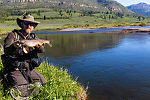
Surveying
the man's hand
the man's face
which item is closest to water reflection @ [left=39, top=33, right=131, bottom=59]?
the man's face

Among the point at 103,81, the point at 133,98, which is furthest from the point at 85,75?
the point at 133,98

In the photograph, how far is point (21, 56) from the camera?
17.2 feet

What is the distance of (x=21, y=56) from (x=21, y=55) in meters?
0.05

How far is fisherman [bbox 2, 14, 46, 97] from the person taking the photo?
485 cm

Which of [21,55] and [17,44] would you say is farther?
[21,55]

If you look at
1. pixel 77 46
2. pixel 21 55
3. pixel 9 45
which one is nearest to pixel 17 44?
pixel 9 45

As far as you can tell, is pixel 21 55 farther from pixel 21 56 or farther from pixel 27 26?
pixel 27 26

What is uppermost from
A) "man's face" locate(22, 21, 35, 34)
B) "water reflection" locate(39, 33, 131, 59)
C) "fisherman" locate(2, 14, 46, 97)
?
"man's face" locate(22, 21, 35, 34)

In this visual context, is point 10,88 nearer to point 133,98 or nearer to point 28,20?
point 28,20

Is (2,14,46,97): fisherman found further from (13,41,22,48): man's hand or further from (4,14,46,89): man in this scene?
(13,41,22,48): man's hand

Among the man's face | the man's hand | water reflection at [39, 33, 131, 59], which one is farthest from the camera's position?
water reflection at [39, 33, 131, 59]

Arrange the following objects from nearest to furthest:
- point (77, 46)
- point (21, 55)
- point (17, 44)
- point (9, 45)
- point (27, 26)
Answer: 1. point (17, 44)
2. point (9, 45)
3. point (27, 26)
4. point (21, 55)
5. point (77, 46)

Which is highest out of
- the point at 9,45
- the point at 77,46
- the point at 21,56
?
the point at 9,45

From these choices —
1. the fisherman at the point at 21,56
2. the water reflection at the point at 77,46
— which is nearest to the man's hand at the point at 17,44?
the fisherman at the point at 21,56
